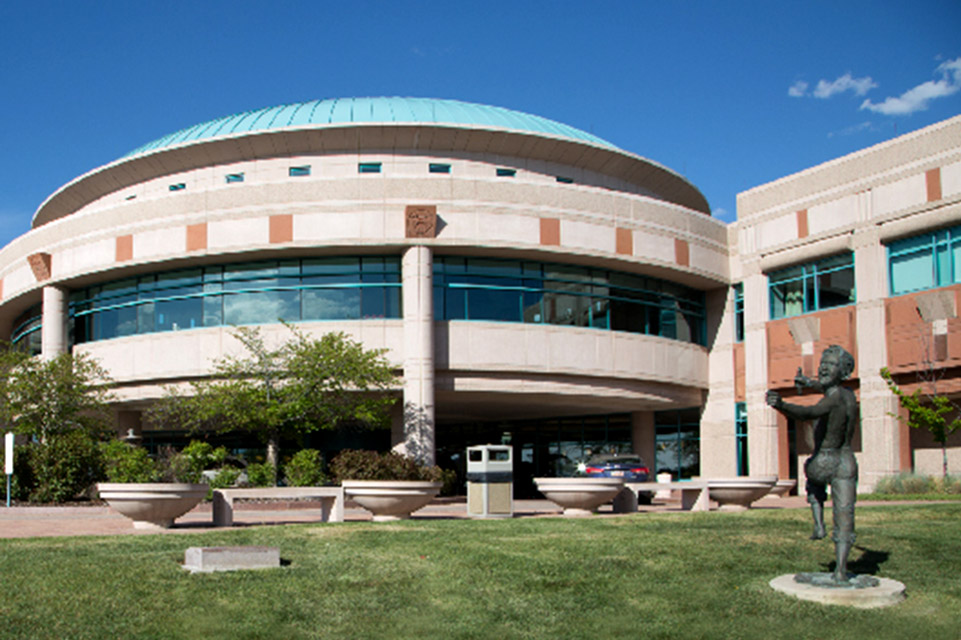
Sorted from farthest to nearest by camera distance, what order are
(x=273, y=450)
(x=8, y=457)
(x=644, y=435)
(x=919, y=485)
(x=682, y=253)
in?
(x=644, y=435) < (x=682, y=253) < (x=273, y=450) < (x=919, y=485) < (x=8, y=457)

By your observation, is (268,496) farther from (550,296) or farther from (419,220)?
(550,296)

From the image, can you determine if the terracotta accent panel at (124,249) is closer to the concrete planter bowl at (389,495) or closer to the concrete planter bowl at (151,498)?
the concrete planter bowl at (151,498)

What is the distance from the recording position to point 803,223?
33.3 m

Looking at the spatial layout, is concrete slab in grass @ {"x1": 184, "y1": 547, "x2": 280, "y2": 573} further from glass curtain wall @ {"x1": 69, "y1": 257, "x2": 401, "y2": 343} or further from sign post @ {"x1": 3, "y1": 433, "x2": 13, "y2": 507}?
glass curtain wall @ {"x1": 69, "y1": 257, "x2": 401, "y2": 343}

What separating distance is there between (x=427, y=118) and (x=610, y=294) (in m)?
9.94

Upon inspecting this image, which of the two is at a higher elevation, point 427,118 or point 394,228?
point 427,118

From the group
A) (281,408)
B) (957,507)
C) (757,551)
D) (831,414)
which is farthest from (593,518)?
(281,408)

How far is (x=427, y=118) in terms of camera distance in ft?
123

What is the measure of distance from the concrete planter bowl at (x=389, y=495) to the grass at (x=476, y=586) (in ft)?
9.82

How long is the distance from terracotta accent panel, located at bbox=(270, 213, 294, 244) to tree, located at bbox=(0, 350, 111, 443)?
26.0 ft

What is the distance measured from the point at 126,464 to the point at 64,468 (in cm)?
305

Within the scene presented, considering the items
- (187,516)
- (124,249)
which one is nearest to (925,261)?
(187,516)

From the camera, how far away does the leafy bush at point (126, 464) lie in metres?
24.1

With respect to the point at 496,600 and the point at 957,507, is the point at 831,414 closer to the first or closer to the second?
the point at 496,600
